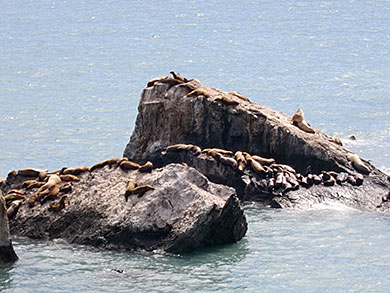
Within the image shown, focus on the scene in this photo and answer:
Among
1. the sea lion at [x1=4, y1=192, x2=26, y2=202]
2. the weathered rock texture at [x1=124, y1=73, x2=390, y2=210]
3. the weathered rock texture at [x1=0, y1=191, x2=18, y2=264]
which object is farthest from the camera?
the weathered rock texture at [x1=124, y1=73, x2=390, y2=210]

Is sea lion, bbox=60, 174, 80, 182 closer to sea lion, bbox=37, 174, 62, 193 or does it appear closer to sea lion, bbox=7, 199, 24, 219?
sea lion, bbox=37, 174, 62, 193

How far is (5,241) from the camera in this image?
877 inches

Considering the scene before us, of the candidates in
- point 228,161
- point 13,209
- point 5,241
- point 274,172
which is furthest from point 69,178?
point 274,172

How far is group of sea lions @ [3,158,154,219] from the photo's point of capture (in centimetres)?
2447

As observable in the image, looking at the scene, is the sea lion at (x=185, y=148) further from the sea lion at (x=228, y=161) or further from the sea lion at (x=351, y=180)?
the sea lion at (x=351, y=180)

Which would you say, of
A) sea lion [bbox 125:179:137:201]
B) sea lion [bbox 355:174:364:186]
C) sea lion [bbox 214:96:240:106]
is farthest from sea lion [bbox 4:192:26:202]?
sea lion [bbox 355:174:364:186]

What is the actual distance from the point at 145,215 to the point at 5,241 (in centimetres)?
310

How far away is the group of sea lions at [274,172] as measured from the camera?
93.4ft

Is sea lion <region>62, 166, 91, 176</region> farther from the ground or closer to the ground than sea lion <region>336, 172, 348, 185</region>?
farther from the ground

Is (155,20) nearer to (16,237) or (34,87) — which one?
(34,87)

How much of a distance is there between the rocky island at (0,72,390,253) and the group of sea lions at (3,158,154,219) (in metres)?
0.03

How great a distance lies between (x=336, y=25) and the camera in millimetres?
74625

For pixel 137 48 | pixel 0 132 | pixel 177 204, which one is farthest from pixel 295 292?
pixel 137 48

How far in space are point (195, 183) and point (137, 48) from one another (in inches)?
1752
